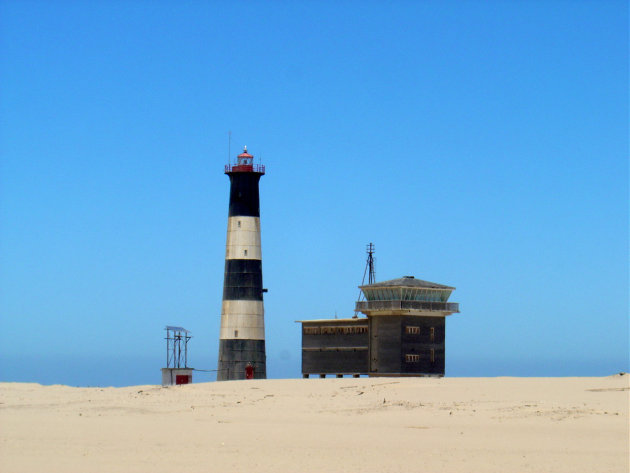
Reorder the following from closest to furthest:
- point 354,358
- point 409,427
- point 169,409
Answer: point 409,427 < point 169,409 < point 354,358

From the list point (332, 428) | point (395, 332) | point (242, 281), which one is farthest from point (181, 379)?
point (332, 428)

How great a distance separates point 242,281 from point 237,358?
14.4ft

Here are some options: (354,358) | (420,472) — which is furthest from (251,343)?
(420,472)

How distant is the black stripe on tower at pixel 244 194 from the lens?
57688 millimetres

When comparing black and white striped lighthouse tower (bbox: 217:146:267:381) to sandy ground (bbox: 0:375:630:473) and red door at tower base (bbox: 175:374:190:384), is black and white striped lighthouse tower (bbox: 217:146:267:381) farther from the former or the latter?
sandy ground (bbox: 0:375:630:473)

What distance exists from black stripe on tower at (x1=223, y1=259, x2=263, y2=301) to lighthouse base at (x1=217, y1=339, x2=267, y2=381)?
8.30 ft

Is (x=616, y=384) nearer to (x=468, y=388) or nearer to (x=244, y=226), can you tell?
(x=468, y=388)

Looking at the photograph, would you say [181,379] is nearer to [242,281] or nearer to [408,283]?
[242,281]

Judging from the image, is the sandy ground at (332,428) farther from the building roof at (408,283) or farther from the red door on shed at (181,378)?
the red door on shed at (181,378)

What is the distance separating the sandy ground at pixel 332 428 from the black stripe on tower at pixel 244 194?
1744 centimetres

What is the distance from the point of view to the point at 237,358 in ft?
186

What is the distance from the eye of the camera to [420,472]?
19719 mm

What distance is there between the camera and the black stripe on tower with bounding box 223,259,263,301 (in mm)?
56750

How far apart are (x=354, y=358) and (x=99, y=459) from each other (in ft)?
108
